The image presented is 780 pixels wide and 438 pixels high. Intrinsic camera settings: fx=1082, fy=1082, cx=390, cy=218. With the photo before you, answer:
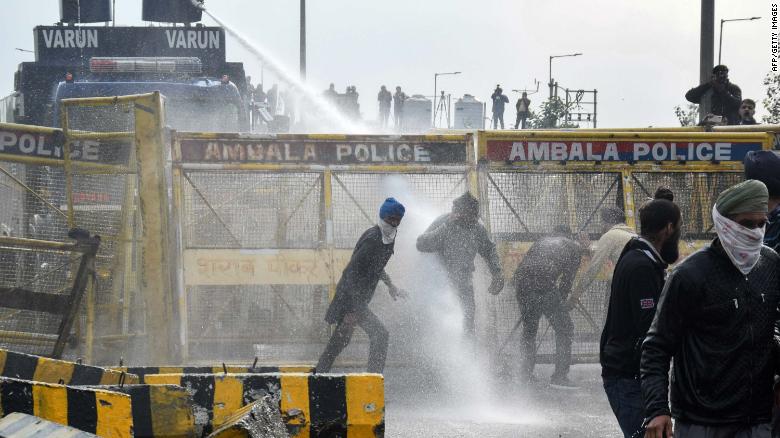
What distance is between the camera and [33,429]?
4.23 meters

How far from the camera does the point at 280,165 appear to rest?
34.8 feet

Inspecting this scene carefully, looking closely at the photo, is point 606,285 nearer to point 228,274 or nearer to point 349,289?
point 349,289

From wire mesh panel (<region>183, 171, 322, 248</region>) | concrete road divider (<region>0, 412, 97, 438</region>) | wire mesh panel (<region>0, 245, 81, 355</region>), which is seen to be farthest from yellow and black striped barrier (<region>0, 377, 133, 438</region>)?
wire mesh panel (<region>183, 171, 322, 248</region>)

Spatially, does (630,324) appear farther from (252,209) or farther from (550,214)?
(252,209)

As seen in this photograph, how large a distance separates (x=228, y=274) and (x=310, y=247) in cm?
84

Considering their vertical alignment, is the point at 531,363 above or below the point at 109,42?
below

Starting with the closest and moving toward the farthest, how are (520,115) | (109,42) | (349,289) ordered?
(349,289) < (109,42) < (520,115)

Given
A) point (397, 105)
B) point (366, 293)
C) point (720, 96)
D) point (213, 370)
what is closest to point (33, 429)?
point (213, 370)

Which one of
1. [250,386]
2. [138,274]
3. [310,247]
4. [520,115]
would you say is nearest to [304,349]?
[310,247]

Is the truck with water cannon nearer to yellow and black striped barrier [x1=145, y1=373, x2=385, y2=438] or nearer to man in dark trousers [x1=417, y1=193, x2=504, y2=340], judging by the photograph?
man in dark trousers [x1=417, y1=193, x2=504, y2=340]

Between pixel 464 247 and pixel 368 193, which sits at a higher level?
pixel 368 193

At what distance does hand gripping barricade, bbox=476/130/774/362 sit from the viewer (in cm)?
1061

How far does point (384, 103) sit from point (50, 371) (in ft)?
102

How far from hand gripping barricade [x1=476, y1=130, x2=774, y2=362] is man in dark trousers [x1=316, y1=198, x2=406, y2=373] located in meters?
1.44
